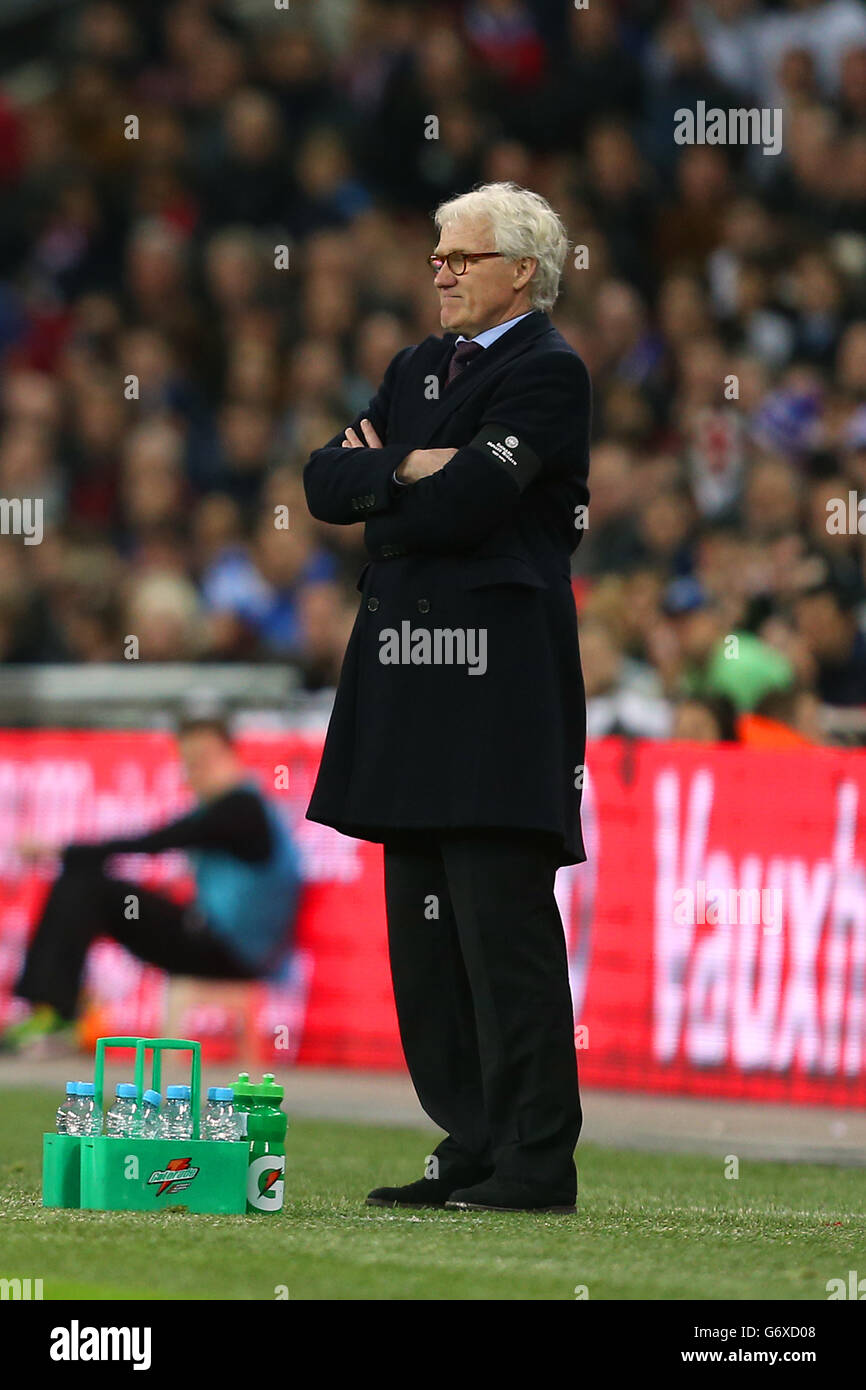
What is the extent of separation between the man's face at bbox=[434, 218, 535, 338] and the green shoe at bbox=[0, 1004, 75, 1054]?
5621 mm

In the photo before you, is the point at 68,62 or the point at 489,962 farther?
A: the point at 68,62

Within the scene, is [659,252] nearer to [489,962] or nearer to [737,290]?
[737,290]

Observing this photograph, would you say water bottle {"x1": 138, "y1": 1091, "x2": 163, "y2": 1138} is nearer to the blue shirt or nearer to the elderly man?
the elderly man

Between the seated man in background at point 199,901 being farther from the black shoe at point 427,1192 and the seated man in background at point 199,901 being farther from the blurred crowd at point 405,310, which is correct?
the black shoe at point 427,1192

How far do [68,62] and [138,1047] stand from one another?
46.4 feet

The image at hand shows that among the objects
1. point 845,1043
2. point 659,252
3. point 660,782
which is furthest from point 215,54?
point 845,1043

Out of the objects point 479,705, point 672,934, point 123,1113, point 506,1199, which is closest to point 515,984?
point 506,1199

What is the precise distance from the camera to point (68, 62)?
18484 mm

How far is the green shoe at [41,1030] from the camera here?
35.1ft

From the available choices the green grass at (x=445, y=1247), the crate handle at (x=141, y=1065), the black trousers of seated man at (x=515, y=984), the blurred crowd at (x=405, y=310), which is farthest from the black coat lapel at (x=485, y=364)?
the blurred crowd at (x=405, y=310)

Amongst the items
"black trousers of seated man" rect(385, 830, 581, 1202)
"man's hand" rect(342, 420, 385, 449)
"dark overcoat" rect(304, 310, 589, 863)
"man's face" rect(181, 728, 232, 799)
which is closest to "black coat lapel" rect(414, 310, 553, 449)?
"dark overcoat" rect(304, 310, 589, 863)

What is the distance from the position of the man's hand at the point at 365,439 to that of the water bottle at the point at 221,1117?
4.67ft

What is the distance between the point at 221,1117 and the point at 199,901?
5392mm
